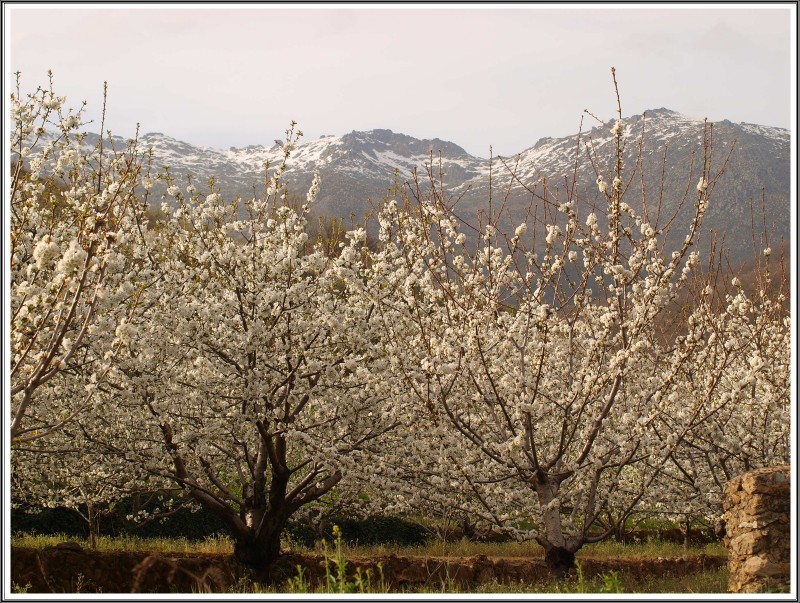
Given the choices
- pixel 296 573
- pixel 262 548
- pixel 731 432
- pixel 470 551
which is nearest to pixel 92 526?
pixel 262 548

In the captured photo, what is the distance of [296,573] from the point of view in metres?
12.0

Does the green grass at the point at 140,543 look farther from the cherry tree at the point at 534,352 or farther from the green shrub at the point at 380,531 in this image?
the cherry tree at the point at 534,352

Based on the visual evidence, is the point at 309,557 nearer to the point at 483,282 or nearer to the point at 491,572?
the point at 491,572

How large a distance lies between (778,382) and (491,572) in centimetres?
663

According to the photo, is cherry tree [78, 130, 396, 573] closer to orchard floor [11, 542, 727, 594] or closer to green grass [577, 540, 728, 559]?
orchard floor [11, 542, 727, 594]

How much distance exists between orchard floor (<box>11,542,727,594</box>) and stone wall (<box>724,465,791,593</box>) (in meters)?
1.66

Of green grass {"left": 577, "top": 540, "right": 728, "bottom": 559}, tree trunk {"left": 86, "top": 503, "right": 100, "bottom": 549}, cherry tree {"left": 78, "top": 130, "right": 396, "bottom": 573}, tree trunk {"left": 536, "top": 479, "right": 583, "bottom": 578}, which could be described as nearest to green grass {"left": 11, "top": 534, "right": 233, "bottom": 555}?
tree trunk {"left": 86, "top": 503, "right": 100, "bottom": 549}

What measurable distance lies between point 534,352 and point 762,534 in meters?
3.79

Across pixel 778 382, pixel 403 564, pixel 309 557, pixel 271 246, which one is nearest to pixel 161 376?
pixel 271 246

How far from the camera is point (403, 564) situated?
1290 cm

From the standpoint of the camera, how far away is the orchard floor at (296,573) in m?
10.2

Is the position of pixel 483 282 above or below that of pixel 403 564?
above

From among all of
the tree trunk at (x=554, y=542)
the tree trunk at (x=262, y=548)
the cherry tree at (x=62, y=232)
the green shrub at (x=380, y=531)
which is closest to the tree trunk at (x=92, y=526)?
the cherry tree at (x=62, y=232)

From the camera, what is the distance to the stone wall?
7.72 m
